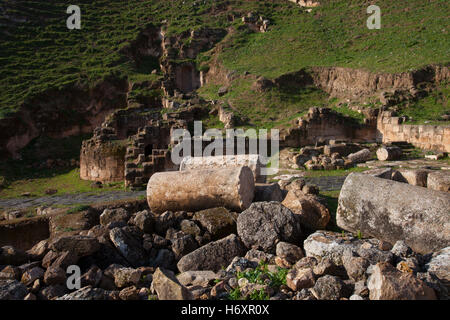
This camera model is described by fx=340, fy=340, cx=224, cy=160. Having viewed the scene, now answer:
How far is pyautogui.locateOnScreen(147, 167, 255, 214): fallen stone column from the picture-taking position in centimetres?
617

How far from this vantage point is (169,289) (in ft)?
11.8

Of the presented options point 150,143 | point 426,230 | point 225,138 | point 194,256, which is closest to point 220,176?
point 194,256

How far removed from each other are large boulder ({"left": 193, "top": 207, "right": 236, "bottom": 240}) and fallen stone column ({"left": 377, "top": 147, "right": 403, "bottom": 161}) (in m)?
9.75

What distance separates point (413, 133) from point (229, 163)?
37.6 feet

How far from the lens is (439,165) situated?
39.1 feet

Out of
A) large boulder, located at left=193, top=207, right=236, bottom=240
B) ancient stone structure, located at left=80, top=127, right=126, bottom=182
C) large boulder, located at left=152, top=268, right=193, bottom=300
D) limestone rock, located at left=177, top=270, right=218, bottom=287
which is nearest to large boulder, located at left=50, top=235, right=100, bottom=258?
limestone rock, located at left=177, top=270, right=218, bottom=287

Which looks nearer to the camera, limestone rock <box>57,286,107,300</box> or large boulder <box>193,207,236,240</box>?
limestone rock <box>57,286,107,300</box>

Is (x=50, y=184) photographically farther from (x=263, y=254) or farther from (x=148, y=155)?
(x=263, y=254)

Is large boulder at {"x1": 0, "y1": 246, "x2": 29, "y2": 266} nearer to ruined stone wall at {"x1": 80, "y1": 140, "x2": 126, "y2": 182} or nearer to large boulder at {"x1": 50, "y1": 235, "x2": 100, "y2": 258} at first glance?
large boulder at {"x1": 50, "y1": 235, "x2": 100, "y2": 258}

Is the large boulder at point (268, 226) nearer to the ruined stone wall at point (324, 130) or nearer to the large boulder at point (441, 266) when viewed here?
the large boulder at point (441, 266)

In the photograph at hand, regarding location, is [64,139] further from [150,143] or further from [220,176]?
[220,176]

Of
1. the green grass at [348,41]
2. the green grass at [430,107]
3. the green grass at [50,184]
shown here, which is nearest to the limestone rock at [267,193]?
the green grass at [50,184]

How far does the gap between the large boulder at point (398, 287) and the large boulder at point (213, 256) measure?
218cm

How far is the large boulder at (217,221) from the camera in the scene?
5.74m
